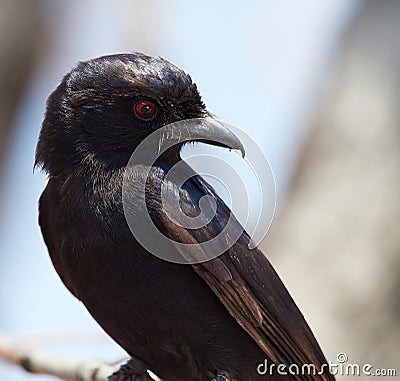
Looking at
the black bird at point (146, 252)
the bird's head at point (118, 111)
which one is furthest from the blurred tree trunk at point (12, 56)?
the bird's head at point (118, 111)

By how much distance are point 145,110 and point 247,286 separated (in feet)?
2.93

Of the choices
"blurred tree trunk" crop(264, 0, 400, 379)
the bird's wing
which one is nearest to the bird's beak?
the bird's wing

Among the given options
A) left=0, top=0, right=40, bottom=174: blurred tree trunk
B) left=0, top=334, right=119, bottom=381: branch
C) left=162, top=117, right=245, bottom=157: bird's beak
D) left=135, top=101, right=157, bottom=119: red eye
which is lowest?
left=0, top=334, right=119, bottom=381: branch

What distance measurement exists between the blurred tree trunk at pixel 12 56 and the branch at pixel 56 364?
8.28 ft

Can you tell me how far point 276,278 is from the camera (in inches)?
171

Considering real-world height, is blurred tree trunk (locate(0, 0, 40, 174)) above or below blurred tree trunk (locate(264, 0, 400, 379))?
above

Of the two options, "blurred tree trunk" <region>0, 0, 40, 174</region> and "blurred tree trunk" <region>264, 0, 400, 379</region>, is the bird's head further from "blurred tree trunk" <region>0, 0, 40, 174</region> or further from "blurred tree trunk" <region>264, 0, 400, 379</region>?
"blurred tree trunk" <region>0, 0, 40, 174</region>

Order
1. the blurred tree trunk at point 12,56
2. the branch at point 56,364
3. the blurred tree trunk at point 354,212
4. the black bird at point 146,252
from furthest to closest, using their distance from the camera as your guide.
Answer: the blurred tree trunk at point 12,56
the blurred tree trunk at point 354,212
the branch at point 56,364
the black bird at point 146,252

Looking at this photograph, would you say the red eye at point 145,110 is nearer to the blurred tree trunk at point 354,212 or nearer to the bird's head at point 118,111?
the bird's head at point 118,111

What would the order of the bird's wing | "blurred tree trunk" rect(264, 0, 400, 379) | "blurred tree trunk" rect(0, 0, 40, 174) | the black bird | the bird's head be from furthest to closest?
"blurred tree trunk" rect(0, 0, 40, 174) < "blurred tree trunk" rect(264, 0, 400, 379) < the bird's head < the bird's wing < the black bird

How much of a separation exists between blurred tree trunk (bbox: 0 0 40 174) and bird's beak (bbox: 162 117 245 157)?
3.34 m

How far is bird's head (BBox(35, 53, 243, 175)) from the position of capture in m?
4.17

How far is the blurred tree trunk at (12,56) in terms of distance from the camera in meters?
7.24

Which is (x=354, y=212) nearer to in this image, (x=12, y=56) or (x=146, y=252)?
(x=146, y=252)
